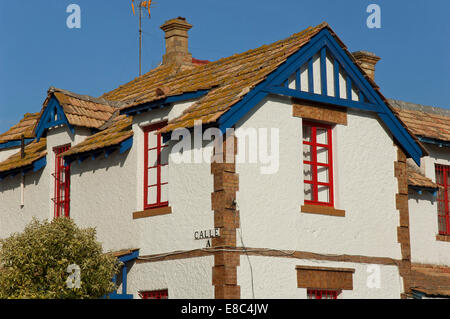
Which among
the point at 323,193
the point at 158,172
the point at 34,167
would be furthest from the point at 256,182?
the point at 34,167

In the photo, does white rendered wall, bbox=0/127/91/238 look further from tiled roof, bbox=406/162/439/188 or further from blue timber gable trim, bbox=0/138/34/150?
tiled roof, bbox=406/162/439/188

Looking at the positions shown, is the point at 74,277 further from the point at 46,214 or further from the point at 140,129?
the point at 46,214

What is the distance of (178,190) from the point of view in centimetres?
1970

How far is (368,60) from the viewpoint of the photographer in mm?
29141

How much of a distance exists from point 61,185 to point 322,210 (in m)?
8.00

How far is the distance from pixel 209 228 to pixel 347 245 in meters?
3.59

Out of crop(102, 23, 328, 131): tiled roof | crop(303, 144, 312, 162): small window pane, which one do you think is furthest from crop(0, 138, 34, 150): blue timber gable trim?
crop(303, 144, 312, 162): small window pane

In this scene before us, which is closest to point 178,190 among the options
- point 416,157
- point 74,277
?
point 74,277

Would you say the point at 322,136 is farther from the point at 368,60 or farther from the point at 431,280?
the point at 368,60

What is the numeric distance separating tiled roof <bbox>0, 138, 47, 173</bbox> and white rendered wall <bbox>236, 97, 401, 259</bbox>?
8.03 m

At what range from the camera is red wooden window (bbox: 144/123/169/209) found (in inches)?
808

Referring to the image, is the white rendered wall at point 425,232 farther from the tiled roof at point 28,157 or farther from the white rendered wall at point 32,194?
the tiled roof at point 28,157

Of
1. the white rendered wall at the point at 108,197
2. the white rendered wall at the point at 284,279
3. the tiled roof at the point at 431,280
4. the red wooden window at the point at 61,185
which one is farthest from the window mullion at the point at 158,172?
the tiled roof at the point at 431,280

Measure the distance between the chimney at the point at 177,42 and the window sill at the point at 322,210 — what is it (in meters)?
10.7
